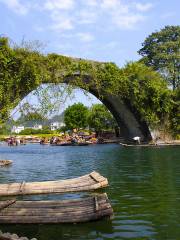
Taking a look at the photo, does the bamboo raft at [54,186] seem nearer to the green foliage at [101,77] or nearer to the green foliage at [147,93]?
the green foliage at [101,77]

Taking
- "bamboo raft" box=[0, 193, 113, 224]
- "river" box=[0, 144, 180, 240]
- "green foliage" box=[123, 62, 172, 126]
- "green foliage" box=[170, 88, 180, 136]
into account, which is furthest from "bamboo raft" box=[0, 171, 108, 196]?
"green foliage" box=[170, 88, 180, 136]

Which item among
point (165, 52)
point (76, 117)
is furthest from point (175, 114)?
point (76, 117)

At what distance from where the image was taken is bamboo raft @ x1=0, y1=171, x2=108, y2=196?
18500 mm

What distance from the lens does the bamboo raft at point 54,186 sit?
18.5 m

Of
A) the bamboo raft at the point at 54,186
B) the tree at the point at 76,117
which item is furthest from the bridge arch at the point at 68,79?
the tree at the point at 76,117

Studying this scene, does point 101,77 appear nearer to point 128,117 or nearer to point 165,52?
point 128,117

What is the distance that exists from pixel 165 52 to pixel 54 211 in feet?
208

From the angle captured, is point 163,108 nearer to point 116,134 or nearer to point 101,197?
point 116,134

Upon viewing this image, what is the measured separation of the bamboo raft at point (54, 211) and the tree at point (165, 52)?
56.6m

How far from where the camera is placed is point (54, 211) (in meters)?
13.4

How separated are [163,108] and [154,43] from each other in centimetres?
1938

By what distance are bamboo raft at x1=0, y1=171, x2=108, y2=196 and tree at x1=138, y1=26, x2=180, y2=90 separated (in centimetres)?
5043

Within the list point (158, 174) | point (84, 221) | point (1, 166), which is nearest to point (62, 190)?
point (84, 221)

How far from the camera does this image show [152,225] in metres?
13.4
